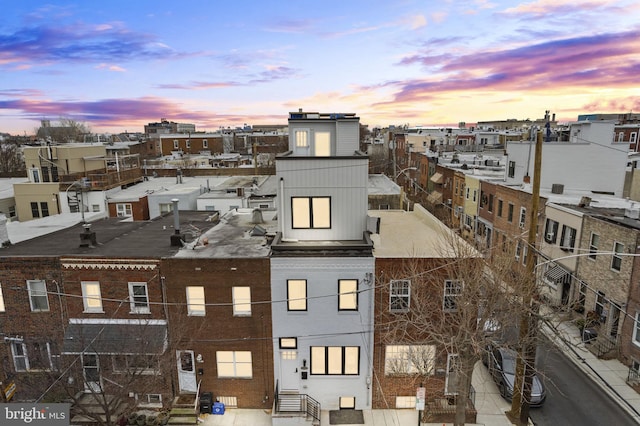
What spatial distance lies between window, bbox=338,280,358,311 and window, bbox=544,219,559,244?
62.2 feet

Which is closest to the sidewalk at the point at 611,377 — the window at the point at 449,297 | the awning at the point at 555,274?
the awning at the point at 555,274

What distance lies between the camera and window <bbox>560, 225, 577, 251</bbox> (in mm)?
26219

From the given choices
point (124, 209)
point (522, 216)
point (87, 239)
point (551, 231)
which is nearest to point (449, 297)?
point (551, 231)

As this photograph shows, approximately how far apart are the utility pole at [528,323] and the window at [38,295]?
21.9m

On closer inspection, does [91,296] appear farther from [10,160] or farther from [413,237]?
[10,160]

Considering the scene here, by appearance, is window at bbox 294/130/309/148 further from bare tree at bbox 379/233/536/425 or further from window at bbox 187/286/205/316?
window at bbox 187/286/205/316

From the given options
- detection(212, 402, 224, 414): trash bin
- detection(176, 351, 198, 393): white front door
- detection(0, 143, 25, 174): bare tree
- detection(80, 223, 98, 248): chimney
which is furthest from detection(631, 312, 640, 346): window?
detection(0, 143, 25, 174): bare tree

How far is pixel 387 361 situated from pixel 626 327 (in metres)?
14.5

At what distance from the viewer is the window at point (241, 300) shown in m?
18.3

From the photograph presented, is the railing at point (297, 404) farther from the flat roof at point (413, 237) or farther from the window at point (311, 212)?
the window at point (311, 212)

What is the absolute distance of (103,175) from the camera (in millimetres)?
35531

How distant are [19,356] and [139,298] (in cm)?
734

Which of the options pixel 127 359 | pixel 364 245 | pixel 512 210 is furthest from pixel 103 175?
pixel 512 210

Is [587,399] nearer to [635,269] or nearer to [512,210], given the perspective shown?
[635,269]
